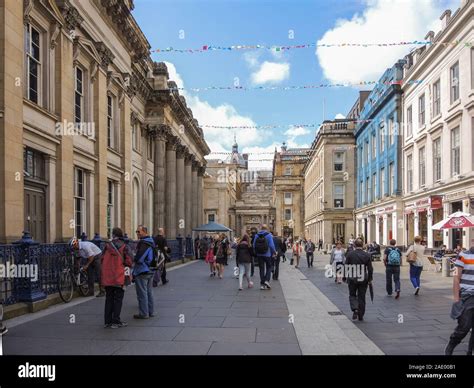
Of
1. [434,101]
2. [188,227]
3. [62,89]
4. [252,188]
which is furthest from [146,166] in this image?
[252,188]

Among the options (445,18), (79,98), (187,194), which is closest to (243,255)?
(79,98)

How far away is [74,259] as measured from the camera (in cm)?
1268

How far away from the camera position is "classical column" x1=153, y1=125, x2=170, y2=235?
1255 inches

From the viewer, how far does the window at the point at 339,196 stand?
5738 cm

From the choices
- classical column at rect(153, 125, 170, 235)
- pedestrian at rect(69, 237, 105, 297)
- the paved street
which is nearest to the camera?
the paved street

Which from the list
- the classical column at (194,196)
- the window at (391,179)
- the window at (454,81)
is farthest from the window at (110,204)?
the classical column at (194,196)

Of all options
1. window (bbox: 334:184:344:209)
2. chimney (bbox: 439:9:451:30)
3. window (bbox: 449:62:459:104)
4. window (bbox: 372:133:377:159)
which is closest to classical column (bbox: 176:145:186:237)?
window (bbox: 372:133:377:159)

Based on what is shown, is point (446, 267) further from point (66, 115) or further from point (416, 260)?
point (66, 115)

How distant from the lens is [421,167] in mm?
32875

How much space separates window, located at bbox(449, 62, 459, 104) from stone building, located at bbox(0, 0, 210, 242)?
16588 millimetres

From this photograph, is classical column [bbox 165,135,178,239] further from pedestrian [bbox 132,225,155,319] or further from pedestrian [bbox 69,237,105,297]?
pedestrian [bbox 132,225,155,319]
